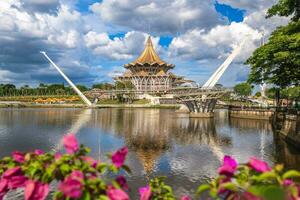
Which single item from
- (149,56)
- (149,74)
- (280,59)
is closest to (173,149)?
(280,59)

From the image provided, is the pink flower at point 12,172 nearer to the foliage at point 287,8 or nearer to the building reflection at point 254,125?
the foliage at point 287,8

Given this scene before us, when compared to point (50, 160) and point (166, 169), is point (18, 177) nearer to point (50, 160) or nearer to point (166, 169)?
point (50, 160)

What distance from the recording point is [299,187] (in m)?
2.77

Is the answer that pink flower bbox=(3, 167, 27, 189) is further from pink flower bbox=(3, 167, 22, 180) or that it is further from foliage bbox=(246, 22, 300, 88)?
foliage bbox=(246, 22, 300, 88)

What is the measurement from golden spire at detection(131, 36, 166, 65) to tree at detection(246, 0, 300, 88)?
5741 inches

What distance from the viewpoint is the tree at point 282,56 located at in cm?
2616

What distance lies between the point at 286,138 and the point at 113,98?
12613 cm

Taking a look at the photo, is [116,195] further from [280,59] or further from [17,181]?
[280,59]

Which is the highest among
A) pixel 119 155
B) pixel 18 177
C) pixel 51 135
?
Result: pixel 119 155

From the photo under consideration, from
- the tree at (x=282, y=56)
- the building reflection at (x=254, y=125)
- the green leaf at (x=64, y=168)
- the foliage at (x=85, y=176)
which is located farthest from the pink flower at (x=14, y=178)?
the building reflection at (x=254, y=125)

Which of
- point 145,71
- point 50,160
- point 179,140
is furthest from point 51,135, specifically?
point 145,71

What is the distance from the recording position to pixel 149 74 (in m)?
178

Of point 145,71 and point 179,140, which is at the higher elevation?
point 145,71

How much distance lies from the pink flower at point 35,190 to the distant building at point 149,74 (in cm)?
16895
